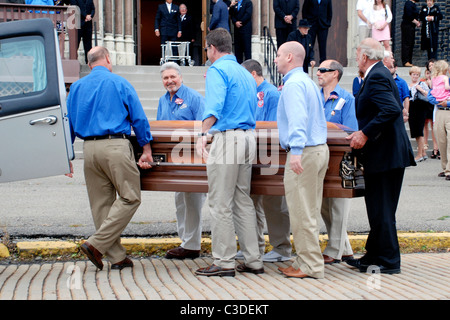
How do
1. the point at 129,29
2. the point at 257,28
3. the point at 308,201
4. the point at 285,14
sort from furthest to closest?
the point at 257,28
the point at 129,29
the point at 285,14
the point at 308,201

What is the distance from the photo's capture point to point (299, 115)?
5.27m

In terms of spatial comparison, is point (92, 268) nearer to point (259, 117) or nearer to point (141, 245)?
point (141, 245)

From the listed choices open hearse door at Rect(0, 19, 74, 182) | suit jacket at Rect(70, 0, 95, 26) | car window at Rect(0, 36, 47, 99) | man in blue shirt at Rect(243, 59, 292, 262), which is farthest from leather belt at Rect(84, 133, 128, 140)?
suit jacket at Rect(70, 0, 95, 26)

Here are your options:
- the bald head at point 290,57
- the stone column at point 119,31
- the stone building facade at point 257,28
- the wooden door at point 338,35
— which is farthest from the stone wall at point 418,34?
the bald head at point 290,57

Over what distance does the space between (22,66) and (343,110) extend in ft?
9.50

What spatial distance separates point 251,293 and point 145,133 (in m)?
1.66

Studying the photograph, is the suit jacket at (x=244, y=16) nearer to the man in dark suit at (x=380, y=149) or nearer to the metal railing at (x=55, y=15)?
the metal railing at (x=55, y=15)

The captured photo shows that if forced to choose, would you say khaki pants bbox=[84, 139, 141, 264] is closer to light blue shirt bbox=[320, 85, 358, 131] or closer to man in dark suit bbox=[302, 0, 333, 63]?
light blue shirt bbox=[320, 85, 358, 131]

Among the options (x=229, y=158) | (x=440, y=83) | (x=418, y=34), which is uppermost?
(x=418, y=34)

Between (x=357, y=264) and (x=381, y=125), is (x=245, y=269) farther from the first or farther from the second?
(x=381, y=125)

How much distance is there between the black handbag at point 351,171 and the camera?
5.57 meters

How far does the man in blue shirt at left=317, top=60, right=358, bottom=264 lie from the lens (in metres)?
6.17

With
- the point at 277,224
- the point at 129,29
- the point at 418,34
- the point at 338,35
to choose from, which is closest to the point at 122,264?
the point at 277,224

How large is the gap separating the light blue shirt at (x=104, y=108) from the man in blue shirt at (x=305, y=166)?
3.97ft
